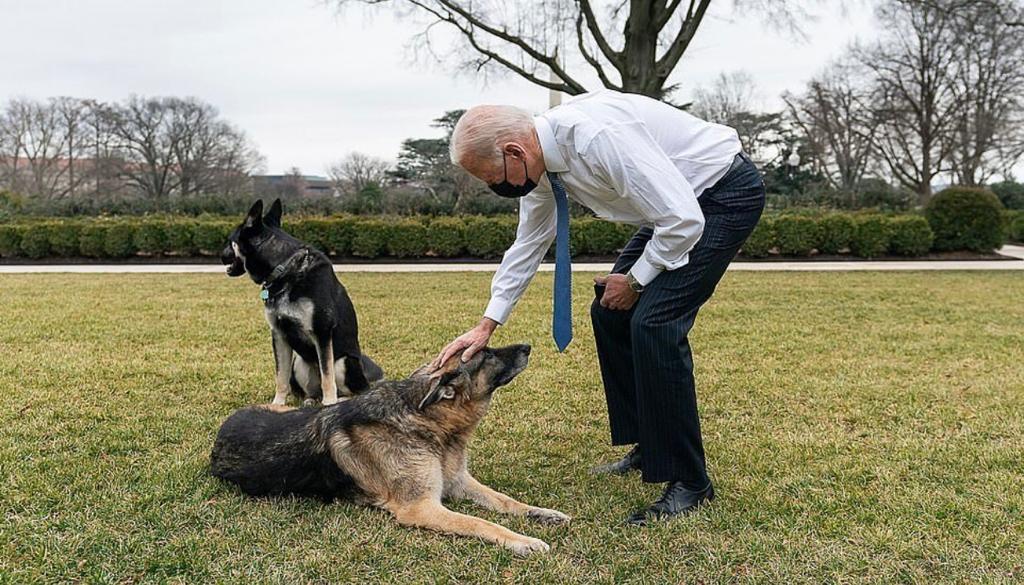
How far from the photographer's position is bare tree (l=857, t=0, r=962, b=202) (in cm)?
3253

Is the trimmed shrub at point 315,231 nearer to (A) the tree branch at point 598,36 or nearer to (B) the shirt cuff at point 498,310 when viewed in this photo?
(A) the tree branch at point 598,36

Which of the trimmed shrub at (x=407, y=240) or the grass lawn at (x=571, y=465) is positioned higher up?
the trimmed shrub at (x=407, y=240)

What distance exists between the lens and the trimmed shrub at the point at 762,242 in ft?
55.4

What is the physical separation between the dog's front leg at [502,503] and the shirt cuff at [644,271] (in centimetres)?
103

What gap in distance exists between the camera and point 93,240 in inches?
690

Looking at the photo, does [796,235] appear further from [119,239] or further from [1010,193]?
[1010,193]

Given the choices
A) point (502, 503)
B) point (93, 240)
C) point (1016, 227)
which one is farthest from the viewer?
point (1016, 227)

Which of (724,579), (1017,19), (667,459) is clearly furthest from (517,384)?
(1017,19)

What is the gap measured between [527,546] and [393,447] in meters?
0.73

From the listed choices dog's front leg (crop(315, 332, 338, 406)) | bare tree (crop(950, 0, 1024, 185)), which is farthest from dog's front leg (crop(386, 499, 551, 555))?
bare tree (crop(950, 0, 1024, 185))

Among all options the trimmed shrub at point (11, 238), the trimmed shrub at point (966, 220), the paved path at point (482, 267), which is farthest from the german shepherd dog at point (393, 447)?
the trimmed shrub at point (11, 238)

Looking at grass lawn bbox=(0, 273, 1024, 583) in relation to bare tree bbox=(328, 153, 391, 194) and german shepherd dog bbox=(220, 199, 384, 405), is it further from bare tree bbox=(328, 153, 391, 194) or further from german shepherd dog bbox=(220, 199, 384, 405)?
bare tree bbox=(328, 153, 391, 194)

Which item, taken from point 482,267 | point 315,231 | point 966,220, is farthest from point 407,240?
point 966,220

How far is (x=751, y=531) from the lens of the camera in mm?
2938
